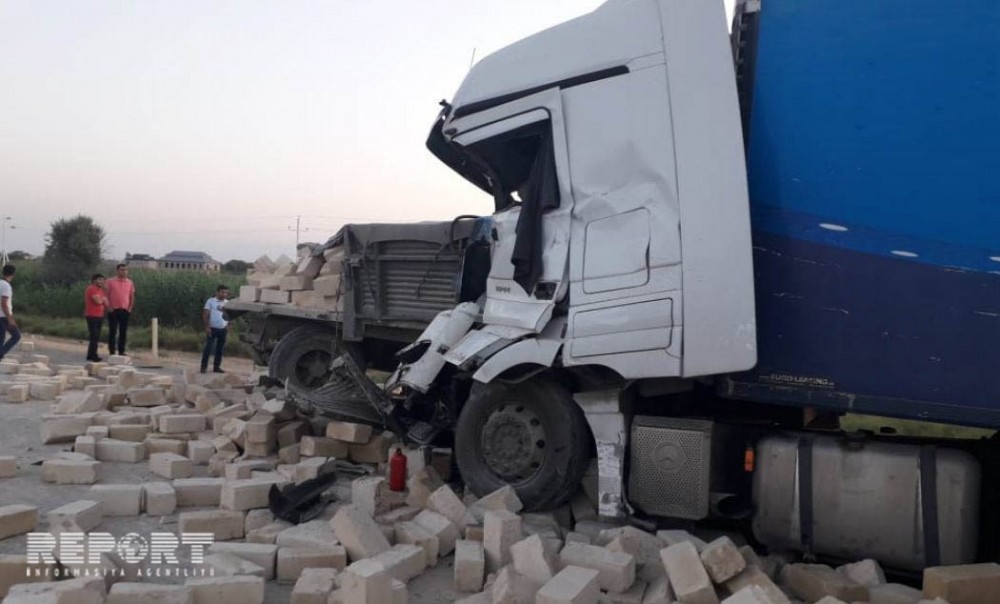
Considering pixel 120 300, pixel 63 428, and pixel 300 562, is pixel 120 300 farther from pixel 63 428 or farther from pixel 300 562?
pixel 300 562

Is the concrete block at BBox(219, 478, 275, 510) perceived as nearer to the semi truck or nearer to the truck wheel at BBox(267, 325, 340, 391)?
the semi truck

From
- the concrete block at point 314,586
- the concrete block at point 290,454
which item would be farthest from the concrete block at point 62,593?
the concrete block at point 290,454

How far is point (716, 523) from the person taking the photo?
516cm

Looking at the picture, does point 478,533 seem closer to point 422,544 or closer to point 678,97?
point 422,544

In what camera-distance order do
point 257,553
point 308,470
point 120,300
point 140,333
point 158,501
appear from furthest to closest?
point 140,333 < point 120,300 < point 308,470 < point 158,501 < point 257,553

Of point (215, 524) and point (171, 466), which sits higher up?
point (171, 466)

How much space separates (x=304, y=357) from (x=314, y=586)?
4513mm

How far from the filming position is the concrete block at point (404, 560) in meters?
4.20

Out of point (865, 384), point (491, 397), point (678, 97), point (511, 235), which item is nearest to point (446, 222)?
point (511, 235)

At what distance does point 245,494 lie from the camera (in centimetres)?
517

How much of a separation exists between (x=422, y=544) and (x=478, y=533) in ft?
1.09

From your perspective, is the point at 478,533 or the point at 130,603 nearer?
the point at 130,603

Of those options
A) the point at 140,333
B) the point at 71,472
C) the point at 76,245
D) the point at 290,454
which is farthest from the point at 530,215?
the point at 76,245

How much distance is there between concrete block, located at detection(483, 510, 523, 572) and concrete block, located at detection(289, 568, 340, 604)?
820 mm
